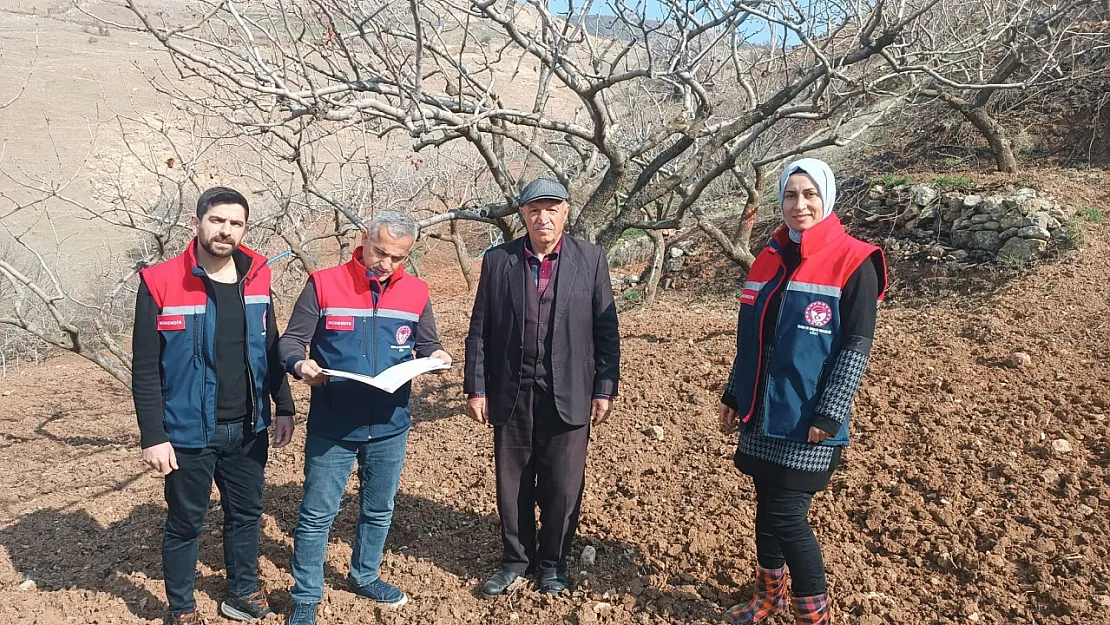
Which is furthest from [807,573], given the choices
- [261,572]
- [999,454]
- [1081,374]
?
[1081,374]

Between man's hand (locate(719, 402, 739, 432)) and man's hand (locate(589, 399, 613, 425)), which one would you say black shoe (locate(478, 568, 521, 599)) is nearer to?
man's hand (locate(589, 399, 613, 425))

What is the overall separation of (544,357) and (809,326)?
3.11 feet

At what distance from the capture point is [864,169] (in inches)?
364

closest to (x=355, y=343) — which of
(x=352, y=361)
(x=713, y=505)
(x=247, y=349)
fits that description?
(x=352, y=361)

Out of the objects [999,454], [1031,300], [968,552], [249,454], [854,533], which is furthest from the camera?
[1031,300]

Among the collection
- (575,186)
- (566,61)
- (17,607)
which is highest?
(566,61)

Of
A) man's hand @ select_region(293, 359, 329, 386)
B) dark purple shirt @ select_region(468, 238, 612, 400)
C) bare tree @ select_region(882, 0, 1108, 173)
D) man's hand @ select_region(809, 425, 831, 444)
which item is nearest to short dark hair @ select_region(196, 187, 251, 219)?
man's hand @ select_region(293, 359, 329, 386)

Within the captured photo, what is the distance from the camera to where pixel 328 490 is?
8.38ft

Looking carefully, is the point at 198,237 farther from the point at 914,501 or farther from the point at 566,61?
the point at 914,501

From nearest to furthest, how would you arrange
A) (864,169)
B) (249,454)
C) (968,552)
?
(249,454), (968,552), (864,169)

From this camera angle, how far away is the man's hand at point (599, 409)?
2674 mm

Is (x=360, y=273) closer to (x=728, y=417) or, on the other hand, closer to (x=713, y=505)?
(x=728, y=417)

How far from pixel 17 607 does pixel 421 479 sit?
1859 millimetres

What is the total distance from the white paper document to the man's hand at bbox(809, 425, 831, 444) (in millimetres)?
1243
